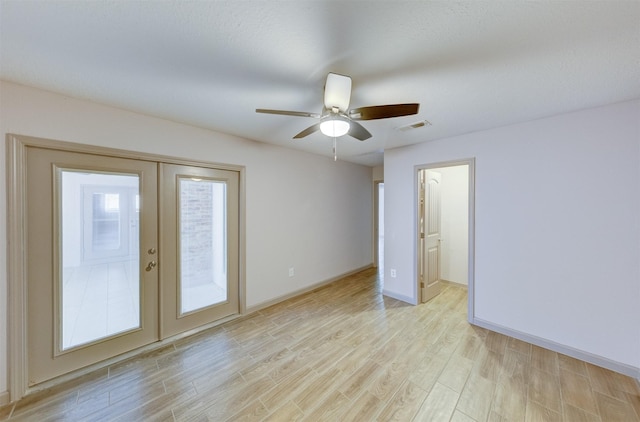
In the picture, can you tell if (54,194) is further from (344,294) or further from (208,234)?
(344,294)

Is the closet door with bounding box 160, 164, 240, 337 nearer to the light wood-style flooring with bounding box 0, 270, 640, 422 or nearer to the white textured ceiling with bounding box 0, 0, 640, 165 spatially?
the light wood-style flooring with bounding box 0, 270, 640, 422

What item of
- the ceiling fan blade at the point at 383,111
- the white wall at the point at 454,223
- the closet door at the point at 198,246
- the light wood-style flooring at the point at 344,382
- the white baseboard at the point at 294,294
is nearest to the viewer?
the ceiling fan blade at the point at 383,111

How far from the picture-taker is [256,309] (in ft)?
10.4

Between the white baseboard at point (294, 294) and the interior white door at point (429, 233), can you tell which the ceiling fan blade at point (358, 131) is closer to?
the interior white door at point (429, 233)

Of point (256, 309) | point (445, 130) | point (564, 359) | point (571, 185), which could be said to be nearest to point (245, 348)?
point (256, 309)

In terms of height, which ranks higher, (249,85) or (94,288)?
(249,85)

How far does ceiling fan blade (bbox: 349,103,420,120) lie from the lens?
1.43 meters

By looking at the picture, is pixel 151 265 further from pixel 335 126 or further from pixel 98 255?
pixel 335 126

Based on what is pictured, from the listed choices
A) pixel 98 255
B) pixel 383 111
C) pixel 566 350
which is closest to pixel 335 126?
pixel 383 111

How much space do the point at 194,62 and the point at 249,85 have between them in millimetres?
380

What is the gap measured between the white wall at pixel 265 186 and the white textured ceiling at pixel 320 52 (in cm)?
20

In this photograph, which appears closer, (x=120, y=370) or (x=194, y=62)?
(x=194, y=62)

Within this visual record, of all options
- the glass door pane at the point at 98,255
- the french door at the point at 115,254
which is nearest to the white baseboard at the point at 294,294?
the french door at the point at 115,254

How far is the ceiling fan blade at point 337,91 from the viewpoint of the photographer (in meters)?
1.49
